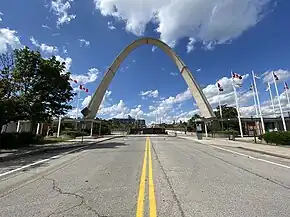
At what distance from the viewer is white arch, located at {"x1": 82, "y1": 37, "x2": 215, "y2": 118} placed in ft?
238

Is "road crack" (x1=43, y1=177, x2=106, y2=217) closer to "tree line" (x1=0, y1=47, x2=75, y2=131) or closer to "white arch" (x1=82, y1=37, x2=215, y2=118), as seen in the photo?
"tree line" (x1=0, y1=47, x2=75, y2=131)

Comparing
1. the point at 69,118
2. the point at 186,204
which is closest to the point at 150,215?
the point at 186,204

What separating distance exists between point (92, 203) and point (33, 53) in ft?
70.6

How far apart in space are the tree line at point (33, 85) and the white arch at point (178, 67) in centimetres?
4517

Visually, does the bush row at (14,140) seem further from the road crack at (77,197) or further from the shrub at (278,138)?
the shrub at (278,138)

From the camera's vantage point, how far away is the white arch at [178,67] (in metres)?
72.6

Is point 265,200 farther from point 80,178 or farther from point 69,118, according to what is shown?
point 69,118

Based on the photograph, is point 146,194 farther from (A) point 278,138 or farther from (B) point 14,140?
(A) point 278,138

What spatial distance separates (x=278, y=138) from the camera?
73.2ft

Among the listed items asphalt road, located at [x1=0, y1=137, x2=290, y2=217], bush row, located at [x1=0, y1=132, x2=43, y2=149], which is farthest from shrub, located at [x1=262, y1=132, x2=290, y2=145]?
bush row, located at [x1=0, y1=132, x2=43, y2=149]

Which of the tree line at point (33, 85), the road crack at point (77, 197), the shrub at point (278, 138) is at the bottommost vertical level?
the road crack at point (77, 197)

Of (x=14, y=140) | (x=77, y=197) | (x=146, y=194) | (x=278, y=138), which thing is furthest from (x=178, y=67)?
(x=77, y=197)

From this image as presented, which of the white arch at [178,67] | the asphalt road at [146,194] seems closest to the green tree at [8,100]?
the asphalt road at [146,194]

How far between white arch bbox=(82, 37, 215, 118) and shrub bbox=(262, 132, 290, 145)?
43.5m
